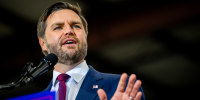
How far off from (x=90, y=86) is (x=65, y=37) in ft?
1.21

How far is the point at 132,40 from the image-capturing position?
328 centimetres

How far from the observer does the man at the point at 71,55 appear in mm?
1552

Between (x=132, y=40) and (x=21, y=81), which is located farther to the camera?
(x=132, y=40)

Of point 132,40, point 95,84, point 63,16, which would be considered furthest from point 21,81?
point 132,40

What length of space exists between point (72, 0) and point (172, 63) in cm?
163

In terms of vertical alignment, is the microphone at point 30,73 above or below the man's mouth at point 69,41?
below

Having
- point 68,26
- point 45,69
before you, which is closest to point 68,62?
point 68,26

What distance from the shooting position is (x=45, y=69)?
1223 millimetres

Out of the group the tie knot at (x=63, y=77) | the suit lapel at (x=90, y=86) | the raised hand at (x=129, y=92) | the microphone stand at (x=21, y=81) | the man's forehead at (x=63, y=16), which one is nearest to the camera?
the raised hand at (x=129, y=92)

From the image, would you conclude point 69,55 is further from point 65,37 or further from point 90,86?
point 90,86

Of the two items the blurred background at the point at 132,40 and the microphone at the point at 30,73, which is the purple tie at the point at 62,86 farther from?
the blurred background at the point at 132,40

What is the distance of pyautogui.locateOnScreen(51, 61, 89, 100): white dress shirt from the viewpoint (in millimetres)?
1584

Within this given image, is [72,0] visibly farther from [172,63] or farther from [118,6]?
[172,63]

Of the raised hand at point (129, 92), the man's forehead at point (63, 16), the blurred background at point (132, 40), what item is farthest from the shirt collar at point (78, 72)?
the blurred background at point (132, 40)
